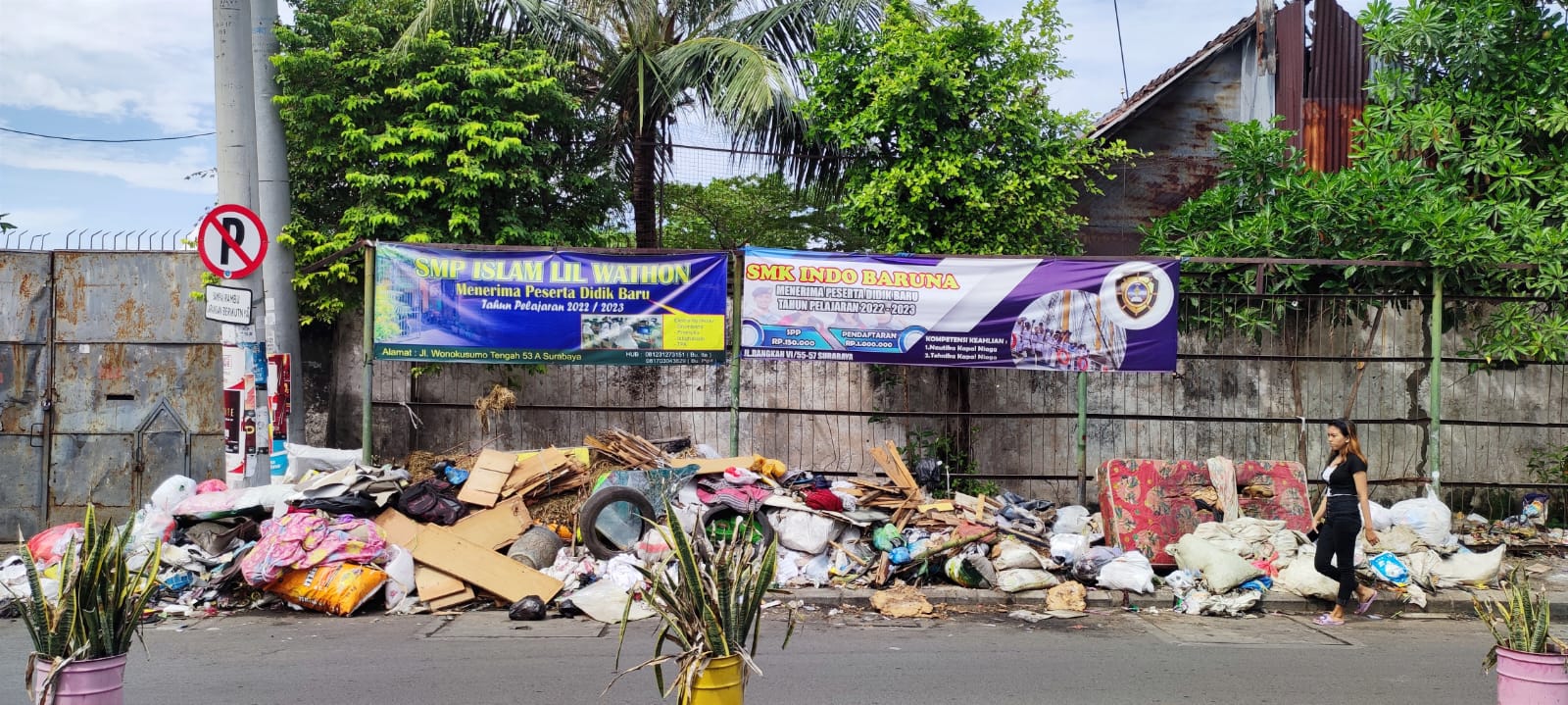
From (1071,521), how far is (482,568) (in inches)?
Result: 210

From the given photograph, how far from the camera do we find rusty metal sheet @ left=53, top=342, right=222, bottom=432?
10961 mm

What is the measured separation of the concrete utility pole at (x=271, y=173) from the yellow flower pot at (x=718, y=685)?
25.2 feet

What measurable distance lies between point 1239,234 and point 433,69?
9009mm

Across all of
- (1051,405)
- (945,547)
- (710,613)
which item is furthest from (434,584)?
(1051,405)

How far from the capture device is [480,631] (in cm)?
738

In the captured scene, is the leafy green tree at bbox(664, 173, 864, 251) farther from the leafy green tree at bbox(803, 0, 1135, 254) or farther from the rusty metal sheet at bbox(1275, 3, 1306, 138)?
the rusty metal sheet at bbox(1275, 3, 1306, 138)

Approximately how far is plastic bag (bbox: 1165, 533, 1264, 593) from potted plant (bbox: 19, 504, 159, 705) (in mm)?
7372

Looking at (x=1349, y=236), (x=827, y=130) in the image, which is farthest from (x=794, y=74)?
(x=1349, y=236)

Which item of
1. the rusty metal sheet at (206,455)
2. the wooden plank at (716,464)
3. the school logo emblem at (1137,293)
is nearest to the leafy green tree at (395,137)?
the rusty metal sheet at (206,455)

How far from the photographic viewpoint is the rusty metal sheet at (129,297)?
1098 centimetres

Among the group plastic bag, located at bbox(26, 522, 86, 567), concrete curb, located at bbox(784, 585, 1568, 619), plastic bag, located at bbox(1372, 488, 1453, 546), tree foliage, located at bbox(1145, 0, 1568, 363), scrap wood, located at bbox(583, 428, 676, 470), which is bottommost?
concrete curb, located at bbox(784, 585, 1568, 619)

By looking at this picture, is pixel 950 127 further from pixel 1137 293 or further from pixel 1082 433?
pixel 1082 433

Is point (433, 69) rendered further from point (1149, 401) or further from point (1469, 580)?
point (1469, 580)

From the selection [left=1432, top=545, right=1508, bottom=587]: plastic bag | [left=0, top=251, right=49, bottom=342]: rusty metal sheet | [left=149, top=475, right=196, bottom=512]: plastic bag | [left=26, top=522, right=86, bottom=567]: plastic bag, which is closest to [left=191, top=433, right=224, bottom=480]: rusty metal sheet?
[left=149, top=475, right=196, bottom=512]: plastic bag
